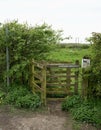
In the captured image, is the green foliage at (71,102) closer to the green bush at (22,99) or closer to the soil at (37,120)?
the soil at (37,120)

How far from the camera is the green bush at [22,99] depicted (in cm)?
812

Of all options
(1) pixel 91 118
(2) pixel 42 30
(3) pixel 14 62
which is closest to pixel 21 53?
(3) pixel 14 62

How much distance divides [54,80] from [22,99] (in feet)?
4.72

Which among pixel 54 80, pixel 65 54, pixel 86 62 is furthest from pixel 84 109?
pixel 65 54

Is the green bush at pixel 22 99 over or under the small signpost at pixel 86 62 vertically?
under

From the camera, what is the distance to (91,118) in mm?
6871

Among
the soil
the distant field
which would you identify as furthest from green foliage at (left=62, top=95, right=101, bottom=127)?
the distant field

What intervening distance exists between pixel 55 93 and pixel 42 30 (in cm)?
261

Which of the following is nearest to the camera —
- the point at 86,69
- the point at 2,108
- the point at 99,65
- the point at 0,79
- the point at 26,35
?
the point at 99,65

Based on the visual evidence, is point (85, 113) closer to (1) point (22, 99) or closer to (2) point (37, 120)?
(2) point (37, 120)

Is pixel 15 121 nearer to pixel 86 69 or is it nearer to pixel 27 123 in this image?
pixel 27 123

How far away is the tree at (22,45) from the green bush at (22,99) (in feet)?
2.58

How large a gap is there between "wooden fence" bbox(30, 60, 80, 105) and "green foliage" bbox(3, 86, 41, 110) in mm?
319

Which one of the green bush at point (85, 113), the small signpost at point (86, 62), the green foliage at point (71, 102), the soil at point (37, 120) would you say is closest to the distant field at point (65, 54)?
the small signpost at point (86, 62)
